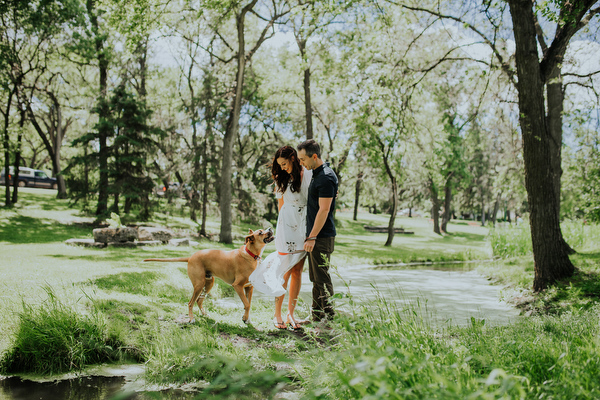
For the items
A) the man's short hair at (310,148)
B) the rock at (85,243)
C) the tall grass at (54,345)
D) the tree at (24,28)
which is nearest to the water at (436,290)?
the man's short hair at (310,148)

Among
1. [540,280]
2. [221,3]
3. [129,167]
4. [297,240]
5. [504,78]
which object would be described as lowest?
[540,280]

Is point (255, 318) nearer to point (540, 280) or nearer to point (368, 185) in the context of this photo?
point (540, 280)

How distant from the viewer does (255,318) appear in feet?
19.8

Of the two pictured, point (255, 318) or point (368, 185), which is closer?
point (255, 318)

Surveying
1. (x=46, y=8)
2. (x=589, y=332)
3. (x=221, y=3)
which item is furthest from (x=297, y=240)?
(x=46, y=8)

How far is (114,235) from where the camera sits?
13.9m

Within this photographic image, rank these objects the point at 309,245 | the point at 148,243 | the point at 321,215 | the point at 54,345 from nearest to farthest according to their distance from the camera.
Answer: the point at 54,345 → the point at 321,215 → the point at 309,245 → the point at 148,243

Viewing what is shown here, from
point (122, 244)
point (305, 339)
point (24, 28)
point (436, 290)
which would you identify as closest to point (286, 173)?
point (305, 339)

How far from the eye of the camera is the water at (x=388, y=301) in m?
3.68

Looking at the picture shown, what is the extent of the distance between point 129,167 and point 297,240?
52.5 feet

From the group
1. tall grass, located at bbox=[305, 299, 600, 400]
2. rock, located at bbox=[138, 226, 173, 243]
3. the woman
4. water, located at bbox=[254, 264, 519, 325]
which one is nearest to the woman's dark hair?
the woman

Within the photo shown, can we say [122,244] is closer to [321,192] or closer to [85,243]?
[85,243]

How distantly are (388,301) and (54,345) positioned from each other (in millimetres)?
4451

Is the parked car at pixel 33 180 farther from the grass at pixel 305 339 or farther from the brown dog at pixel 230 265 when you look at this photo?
the brown dog at pixel 230 265
